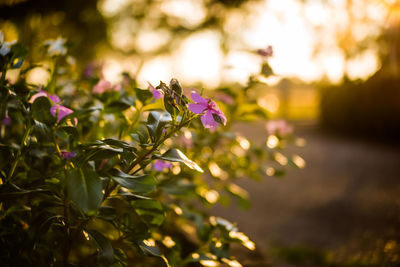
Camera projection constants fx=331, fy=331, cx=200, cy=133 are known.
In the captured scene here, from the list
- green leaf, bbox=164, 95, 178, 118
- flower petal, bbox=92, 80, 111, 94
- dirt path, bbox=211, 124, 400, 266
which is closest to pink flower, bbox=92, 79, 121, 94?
flower petal, bbox=92, 80, 111, 94

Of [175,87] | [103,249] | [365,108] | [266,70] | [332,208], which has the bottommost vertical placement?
[103,249]

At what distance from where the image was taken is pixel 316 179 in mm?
4766

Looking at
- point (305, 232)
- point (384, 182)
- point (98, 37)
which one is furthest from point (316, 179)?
point (98, 37)

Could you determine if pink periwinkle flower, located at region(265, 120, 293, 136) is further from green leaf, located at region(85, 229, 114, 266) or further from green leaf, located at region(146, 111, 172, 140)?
green leaf, located at region(85, 229, 114, 266)

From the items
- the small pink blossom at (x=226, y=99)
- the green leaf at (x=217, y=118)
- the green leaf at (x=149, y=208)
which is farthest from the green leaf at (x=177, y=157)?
the small pink blossom at (x=226, y=99)

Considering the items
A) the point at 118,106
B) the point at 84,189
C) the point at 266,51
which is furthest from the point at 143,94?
the point at 266,51

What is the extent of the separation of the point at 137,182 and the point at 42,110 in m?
0.30

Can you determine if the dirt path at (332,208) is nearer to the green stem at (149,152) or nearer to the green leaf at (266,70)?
the green leaf at (266,70)

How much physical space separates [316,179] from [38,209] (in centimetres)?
443

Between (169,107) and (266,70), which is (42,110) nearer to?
(169,107)

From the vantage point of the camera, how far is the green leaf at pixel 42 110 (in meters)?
0.78

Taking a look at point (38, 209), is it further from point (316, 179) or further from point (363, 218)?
point (316, 179)

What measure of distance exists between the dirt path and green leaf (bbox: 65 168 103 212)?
131cm

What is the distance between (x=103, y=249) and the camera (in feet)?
2.64
